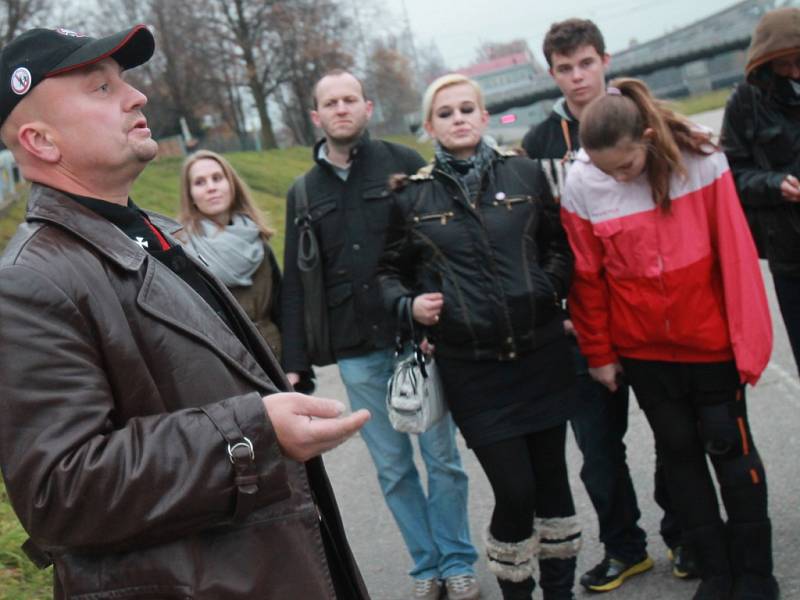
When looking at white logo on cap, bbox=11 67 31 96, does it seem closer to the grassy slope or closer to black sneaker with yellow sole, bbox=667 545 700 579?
the grassy slope

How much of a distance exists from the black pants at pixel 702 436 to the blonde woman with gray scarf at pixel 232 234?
176 centimetres

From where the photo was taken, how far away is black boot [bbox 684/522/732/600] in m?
3.83

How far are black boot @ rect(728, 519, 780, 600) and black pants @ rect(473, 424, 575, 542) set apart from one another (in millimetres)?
669

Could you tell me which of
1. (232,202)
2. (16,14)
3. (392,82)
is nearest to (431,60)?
(392,82)

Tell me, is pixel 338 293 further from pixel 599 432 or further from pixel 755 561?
pixel 755 561

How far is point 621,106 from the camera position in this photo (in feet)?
11.9

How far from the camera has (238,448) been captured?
188cm

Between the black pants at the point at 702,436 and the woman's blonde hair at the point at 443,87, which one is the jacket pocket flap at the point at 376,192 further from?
the black pants at the point at 702,436

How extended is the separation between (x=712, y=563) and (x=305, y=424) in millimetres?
2505

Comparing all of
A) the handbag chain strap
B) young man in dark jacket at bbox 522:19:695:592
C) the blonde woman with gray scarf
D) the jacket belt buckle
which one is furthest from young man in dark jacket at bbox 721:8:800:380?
the jacket belt buckle

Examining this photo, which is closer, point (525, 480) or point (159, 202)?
point (525, 480)

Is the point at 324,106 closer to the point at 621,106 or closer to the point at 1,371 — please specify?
the point at 621,106

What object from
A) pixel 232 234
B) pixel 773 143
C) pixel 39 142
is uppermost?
pixel 39 142

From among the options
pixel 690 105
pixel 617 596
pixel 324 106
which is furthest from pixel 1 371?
pixel 690 105
